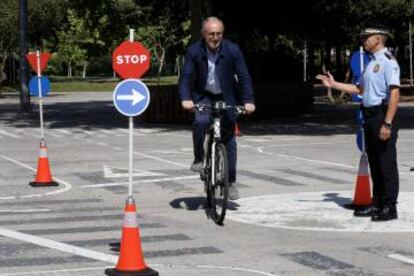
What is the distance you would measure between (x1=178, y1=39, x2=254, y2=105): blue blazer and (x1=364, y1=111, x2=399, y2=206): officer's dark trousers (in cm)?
141

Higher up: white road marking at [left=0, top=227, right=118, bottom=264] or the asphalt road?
white road marking at [left=0, top=227, right=118, bottom=264]

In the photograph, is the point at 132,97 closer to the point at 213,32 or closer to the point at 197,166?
the point at 213,32

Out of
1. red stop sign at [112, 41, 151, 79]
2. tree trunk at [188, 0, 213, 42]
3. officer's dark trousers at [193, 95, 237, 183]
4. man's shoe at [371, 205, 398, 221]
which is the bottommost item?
man's shoe at [371, 205, 398, 221]

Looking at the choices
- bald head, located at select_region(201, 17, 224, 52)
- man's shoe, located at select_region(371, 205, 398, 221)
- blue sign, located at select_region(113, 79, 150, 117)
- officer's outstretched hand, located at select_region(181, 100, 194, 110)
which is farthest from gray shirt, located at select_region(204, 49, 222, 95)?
blue sign, located at select_region(113, 79, 150, 117)

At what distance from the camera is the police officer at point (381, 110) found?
356 inches

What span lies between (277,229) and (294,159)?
305 inches

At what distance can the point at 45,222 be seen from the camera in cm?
956

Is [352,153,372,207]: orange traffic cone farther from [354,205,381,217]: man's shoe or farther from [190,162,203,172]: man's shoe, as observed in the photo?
[190,162,203,172]: man's shoe

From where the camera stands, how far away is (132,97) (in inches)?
296

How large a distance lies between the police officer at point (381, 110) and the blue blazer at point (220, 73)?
118 centimetres

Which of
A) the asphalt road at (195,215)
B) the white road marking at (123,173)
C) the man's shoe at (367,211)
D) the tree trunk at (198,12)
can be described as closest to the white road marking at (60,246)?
the asphalt road at (195,215)

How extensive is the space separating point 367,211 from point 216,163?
1702 millimetres

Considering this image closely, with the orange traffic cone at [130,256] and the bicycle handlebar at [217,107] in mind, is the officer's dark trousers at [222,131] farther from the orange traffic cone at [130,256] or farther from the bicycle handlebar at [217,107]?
the orange traffic cone at [130,256]

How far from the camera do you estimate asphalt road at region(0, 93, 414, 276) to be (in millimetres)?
7324
